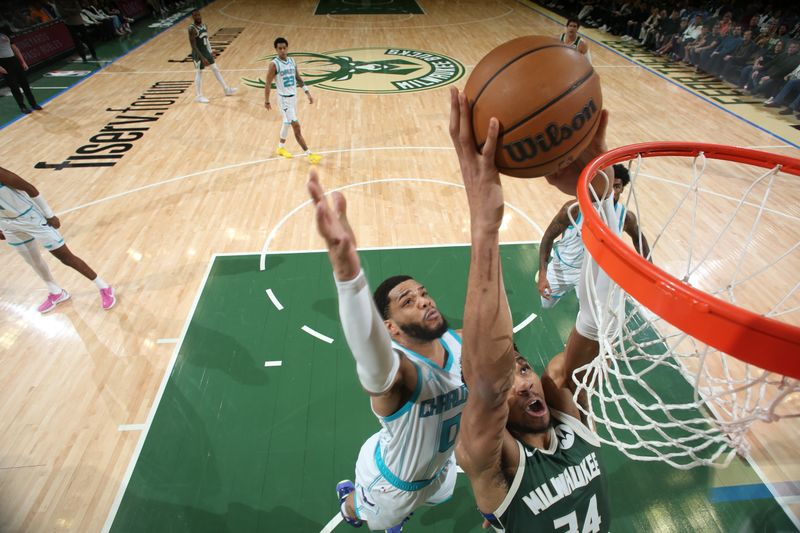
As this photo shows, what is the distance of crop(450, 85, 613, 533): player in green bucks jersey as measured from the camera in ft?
3.73

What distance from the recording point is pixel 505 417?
1339 mm

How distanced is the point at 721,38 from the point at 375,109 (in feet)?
29.2

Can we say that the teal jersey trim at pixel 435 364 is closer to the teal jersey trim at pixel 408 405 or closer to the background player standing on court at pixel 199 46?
the teal jersey trim at pixel 408 405

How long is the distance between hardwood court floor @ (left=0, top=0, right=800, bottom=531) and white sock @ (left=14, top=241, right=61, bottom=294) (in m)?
0.28

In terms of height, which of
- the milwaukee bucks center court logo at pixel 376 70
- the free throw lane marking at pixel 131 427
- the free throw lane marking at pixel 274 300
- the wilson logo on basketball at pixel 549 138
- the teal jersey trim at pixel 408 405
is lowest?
the milwaukee bucks center court logo at pixel 376 70

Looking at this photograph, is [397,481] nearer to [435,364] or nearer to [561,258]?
[435,364]

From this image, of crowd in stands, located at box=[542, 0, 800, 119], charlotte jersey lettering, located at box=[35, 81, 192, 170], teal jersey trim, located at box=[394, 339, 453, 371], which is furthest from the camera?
crowd in stands, located at box=[542, 0, 800, 119]

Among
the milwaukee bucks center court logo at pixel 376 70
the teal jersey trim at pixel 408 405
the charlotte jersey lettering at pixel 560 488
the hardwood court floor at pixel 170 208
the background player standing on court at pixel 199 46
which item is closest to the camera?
the charlotte jersey lettering at pixel 560 488

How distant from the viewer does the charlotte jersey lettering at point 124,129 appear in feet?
23.1

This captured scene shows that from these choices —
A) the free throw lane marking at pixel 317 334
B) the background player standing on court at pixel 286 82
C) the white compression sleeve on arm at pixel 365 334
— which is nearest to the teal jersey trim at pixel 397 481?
the white compression sleeve on arm at pixel 365 334

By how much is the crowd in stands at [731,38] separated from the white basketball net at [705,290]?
4406 millimetres

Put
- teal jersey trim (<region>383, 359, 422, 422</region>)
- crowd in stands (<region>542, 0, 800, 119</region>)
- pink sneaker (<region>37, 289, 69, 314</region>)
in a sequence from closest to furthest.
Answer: teal jersey trim (<region>383, 359, 422, 422</region>), pink sneaker (<region>37, 289, 69, 314</region>), crowd in stands (<region>542, 0, 800, 119</region>)

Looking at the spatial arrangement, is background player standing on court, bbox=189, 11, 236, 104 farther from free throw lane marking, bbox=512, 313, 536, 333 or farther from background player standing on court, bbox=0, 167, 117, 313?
free throw lane marking, bbox=512, 313, 536, 333

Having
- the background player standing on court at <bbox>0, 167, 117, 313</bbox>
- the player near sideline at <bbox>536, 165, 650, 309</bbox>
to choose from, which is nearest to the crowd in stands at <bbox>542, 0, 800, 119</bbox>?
the player near sideline at <bbox>536, 165, 650, 309</bbox>
